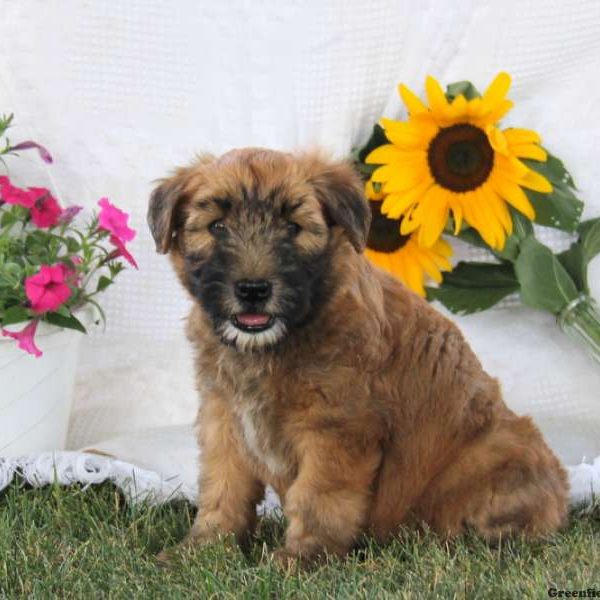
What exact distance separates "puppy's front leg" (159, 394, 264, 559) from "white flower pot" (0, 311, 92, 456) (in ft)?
2.93

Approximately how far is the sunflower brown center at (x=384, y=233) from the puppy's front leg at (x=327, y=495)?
153 centimetres

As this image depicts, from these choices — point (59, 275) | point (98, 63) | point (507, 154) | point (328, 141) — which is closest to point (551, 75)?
point (507, 154)

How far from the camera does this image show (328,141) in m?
4.93

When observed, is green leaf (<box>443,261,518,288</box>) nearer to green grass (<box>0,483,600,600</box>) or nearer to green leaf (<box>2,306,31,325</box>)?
green grass (<box>0,483,600,600</box>)

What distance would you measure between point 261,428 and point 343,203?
27.8 inches

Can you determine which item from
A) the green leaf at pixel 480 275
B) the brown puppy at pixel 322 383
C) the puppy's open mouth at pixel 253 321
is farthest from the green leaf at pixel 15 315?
the green leaf at pixel 480 275

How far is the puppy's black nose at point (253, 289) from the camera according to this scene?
10.5ft

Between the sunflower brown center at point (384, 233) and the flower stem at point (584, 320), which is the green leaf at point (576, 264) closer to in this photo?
the flower stem at point (584, 320)

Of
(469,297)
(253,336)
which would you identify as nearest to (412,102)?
(469,297)

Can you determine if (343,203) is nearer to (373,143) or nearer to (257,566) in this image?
(257,566)

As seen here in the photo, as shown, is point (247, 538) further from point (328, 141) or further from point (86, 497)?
point (328, 141)

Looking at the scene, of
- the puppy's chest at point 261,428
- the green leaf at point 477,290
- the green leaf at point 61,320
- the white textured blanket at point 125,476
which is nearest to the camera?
the puppy's chest at point 261,428

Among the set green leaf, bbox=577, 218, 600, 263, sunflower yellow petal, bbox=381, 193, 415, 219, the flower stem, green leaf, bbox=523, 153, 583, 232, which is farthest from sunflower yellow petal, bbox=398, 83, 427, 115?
the flower stem

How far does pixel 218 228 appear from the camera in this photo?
3.30m
